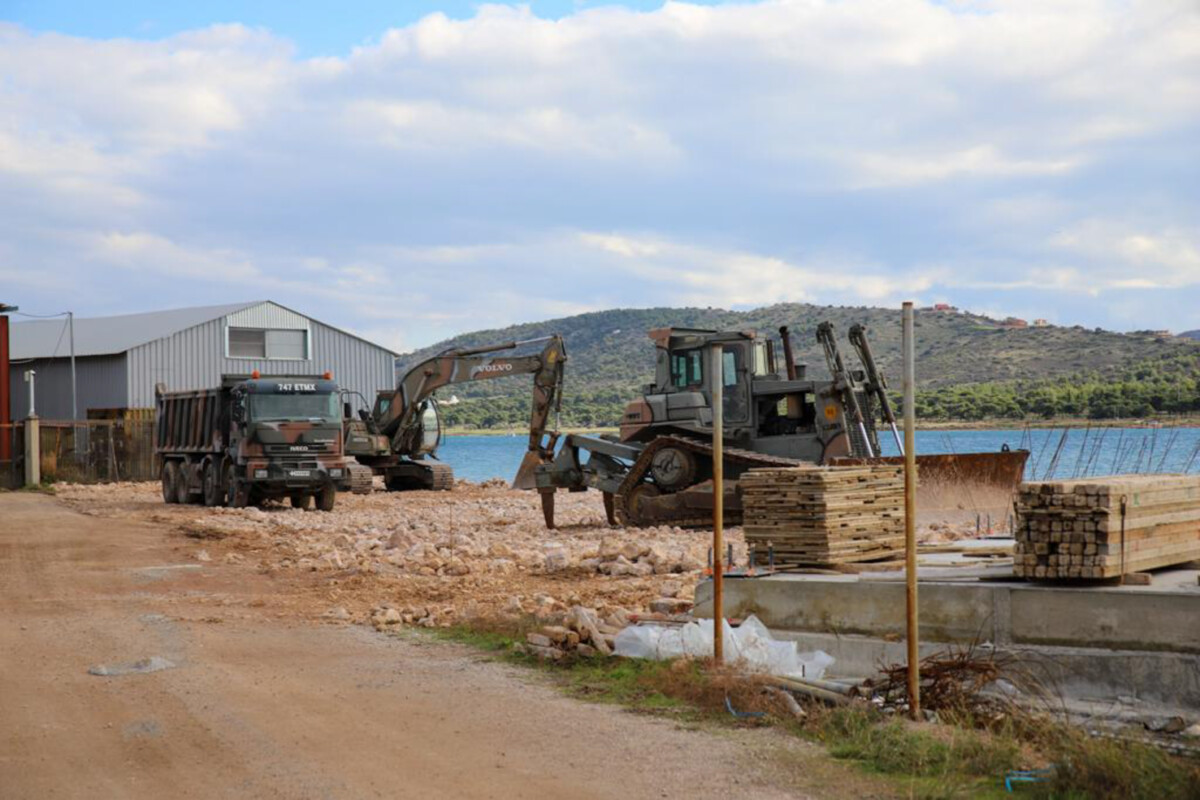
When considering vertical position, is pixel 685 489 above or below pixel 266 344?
below

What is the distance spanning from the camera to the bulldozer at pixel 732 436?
69.1 feet

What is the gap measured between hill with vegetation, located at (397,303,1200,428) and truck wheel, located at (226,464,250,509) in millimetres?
10769

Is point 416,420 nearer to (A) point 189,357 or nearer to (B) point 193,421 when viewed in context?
(B) point 193,421

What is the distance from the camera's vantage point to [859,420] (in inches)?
854

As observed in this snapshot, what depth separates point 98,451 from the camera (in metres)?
42.7

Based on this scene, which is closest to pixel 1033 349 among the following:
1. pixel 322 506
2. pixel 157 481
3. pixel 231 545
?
pixel 157 481

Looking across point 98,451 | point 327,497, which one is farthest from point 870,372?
point 98,451

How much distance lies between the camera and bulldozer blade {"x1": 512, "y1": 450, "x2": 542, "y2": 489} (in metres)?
23.7

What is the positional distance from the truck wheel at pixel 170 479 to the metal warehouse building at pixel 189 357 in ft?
43.1

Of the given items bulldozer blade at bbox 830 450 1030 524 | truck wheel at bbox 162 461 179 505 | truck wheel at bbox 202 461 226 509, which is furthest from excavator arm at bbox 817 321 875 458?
truck wheel at bbox 162 461 179 505

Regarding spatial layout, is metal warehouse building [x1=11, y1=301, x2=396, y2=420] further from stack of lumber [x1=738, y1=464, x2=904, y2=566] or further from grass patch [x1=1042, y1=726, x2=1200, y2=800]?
grass patch [x1=1042, y1=726, x2=1200, y2=800]

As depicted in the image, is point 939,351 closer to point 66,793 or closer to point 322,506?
point 322,506

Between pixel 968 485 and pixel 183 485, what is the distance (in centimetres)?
2028

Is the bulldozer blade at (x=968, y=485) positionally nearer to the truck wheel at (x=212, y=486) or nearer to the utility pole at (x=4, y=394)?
the truck wheel at (x=212, y=486)
